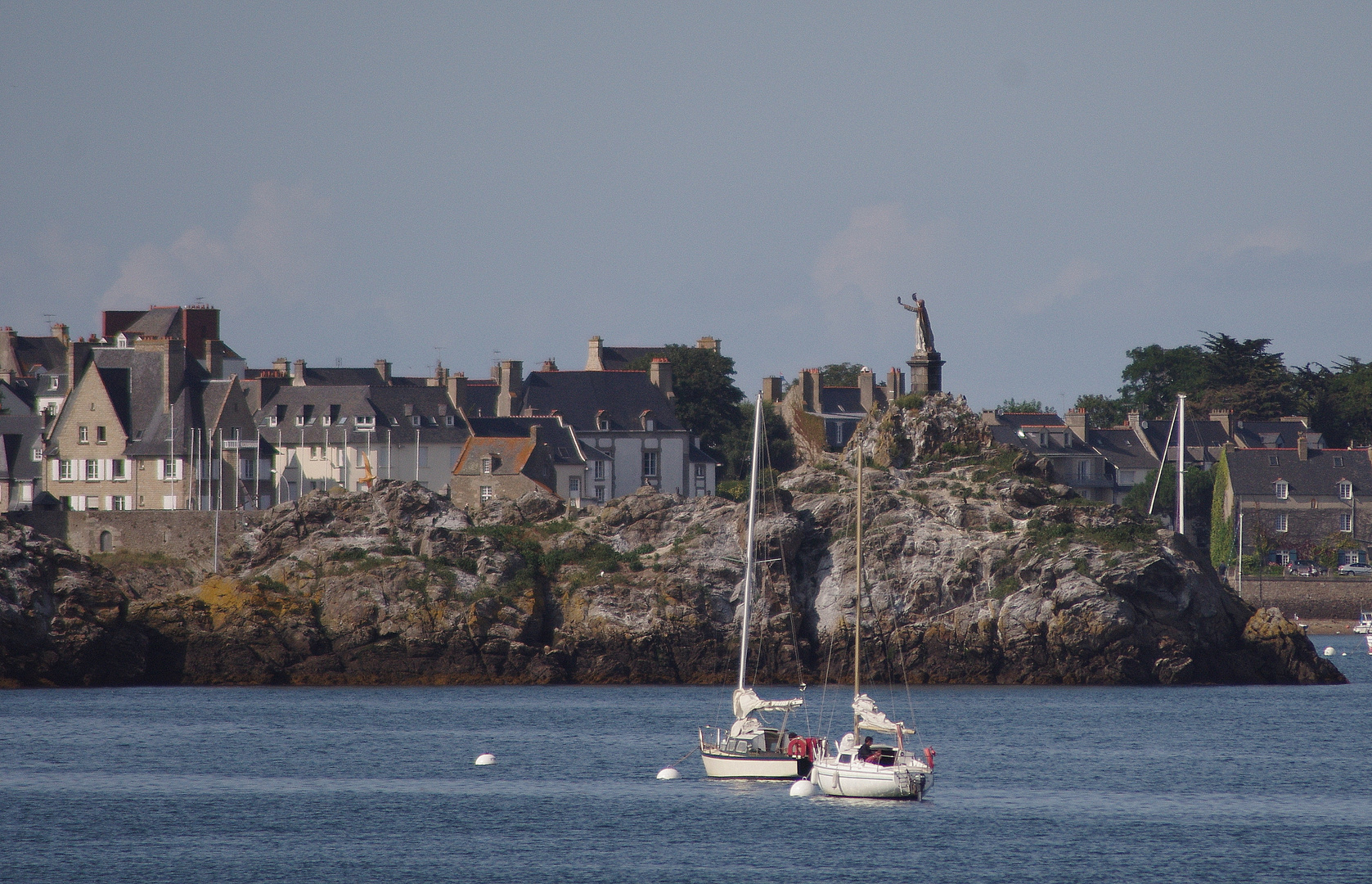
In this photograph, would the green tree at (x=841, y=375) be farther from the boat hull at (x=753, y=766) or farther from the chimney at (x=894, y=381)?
the boat hull at (x=753, y=766)

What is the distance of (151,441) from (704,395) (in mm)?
38353

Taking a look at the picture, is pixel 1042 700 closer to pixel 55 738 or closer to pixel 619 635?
pixel 619 635

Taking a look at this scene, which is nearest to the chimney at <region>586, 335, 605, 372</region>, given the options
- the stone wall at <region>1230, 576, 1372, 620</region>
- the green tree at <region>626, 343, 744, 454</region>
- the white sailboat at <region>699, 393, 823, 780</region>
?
A: the green tree at <region>626, 343, 744, 454</region>

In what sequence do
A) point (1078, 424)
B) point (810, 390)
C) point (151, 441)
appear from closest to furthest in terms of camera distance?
1. point (151, 441)
2. point (1078, 424)
3. point (810, 390)

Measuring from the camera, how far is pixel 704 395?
379 feet

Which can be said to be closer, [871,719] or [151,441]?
[871,719]

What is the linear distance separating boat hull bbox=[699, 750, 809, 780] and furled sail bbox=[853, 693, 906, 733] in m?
3.78

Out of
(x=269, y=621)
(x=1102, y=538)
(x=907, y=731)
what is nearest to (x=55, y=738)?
(x=269, y=621)

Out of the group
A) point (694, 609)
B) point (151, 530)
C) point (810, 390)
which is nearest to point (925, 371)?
point (694, 609)

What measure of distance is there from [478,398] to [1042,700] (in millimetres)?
57339

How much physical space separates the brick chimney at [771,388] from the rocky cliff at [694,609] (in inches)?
2082

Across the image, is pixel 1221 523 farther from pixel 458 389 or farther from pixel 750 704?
pixel 750 704

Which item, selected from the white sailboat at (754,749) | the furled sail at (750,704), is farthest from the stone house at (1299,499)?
the furled sail at (750,704)

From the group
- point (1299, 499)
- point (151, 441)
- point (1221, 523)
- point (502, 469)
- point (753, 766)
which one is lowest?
point (753, 766)
